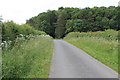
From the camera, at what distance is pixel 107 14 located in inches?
3482

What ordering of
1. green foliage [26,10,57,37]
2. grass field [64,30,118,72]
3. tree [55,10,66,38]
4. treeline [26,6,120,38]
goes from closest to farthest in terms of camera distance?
grass field [64,30,118,72] → treeline [26,6,120,38] → tree [55,10,66,38] → green foliage [26,10,57,37]

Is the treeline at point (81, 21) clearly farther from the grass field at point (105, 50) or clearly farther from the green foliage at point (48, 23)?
the grass field at point (105, 50)

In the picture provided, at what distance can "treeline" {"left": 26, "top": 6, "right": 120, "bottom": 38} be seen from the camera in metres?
82.2

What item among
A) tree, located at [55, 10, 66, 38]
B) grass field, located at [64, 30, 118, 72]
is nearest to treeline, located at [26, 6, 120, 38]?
tree, located at [55, 10, 66, 38]

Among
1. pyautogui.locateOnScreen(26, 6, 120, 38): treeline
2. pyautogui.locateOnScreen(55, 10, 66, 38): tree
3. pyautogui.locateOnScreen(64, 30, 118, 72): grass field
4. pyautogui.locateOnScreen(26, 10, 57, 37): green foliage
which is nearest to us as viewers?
pyautogui.locateOnScreen(64, 30, 118, 72): grass field

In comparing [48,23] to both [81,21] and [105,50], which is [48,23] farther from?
[105,50]

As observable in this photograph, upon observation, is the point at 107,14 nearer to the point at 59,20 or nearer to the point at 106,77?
the point at 59,20

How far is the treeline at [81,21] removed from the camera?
82.2 m

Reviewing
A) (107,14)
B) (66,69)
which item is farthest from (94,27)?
(66,69)

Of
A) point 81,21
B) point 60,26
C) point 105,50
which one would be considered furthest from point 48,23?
point 105,50

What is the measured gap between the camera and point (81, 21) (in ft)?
284

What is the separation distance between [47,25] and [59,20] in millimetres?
6002

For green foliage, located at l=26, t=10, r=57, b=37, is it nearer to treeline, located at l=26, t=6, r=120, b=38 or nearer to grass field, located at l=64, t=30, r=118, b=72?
treeline, located at l=26, t=6, r=120, b=38

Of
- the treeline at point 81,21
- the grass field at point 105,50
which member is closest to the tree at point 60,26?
the treeline at point 81,21
